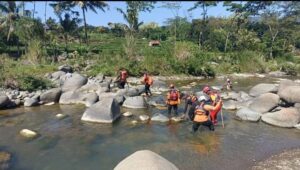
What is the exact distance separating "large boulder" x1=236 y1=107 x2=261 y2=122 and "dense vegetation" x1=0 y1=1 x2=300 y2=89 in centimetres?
1192

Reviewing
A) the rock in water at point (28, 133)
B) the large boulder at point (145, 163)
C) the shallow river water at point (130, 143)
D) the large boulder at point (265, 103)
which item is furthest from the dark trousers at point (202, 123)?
the large boulder at point (145, 163)

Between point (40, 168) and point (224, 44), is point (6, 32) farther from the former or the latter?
point (40, 168)

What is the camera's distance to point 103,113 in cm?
1482

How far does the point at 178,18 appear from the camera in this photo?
56.5 m

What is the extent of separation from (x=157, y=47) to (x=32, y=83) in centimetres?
2291

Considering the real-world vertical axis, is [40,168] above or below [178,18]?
below

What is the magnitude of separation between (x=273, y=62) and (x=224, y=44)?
9027mm

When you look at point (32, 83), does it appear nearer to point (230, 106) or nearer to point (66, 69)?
point (66, 69)

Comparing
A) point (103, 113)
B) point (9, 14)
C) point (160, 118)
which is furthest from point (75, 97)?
point (9, 14)

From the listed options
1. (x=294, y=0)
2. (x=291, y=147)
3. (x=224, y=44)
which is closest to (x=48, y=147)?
(x=291, y=147)

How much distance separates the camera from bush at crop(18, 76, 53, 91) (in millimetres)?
20922

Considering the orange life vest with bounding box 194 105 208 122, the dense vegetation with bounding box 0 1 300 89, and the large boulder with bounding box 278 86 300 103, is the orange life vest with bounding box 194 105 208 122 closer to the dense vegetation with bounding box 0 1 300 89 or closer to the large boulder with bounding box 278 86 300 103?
the large boulder with bounding box 278 86 300 103

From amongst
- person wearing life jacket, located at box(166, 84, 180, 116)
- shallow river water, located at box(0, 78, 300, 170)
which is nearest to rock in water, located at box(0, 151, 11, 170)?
shallow river water, located at box(0, 78, 300, 170)

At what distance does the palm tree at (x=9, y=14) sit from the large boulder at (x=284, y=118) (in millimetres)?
29831
